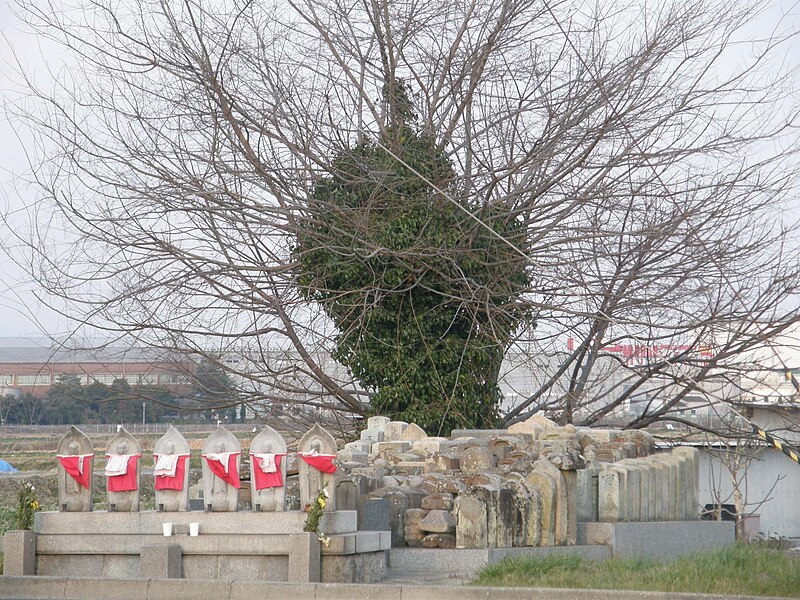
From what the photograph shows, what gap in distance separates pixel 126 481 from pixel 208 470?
94 centimetres

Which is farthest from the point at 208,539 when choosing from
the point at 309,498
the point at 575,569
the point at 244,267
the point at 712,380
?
the point at 712,380

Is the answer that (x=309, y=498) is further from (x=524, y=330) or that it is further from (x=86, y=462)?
(x=524, y=330)

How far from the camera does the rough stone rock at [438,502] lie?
11.6 m

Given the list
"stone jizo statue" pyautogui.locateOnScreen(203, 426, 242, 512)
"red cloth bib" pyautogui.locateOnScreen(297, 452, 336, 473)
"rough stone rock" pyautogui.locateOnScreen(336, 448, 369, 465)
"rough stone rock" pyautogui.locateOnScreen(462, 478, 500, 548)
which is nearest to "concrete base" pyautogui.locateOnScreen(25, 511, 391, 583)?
"stone jizo statue" pyautogui.locateOnScreen(203, 426, 242, 512)

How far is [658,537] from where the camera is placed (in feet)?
44.5

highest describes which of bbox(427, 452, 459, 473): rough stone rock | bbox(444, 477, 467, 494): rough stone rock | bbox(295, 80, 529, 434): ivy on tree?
bbox(295, 80, 529, 434): ivy on tree

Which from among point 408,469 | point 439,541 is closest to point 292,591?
point 439,541

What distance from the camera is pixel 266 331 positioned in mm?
20172

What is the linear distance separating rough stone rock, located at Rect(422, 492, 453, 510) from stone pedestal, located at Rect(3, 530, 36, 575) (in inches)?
160

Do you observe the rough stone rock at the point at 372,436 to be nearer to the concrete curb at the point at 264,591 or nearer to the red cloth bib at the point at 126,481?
the red cloth bib at the point at 126,481

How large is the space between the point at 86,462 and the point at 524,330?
9.91m

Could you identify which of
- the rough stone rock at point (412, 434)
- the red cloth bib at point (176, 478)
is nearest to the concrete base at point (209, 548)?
the red cloth bib at point (176, 478)

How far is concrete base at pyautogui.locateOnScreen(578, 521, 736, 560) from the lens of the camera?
1248cm

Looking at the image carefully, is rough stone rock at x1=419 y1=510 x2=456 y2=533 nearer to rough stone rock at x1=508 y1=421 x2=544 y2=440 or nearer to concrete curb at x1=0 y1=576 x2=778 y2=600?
concrete curb at x1=0 y1=576 x2=778 y2=600
